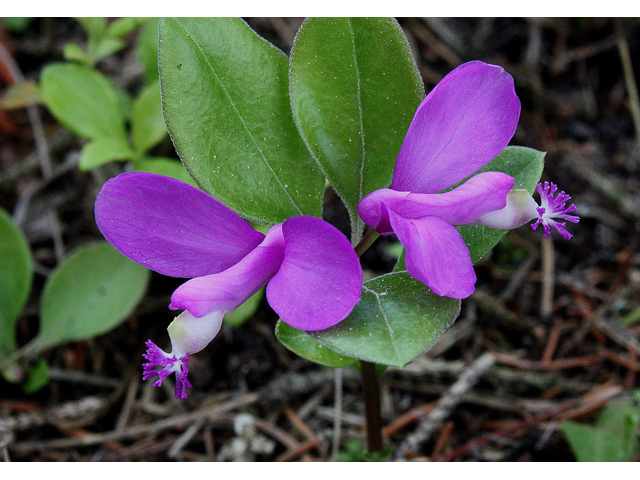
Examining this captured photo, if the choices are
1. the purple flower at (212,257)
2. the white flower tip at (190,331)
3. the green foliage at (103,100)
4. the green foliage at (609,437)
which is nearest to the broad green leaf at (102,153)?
the green foliage at (103,100)

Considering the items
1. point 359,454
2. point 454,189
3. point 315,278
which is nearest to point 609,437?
point 359,454

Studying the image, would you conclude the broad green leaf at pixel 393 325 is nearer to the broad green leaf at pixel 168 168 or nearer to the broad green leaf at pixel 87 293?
the broad green leaf at pixel 168 168

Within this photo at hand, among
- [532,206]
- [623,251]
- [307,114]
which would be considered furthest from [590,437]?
[307,114]

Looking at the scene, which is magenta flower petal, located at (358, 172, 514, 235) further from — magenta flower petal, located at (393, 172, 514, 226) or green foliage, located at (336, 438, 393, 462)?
green foliage, located at (336, 438, 393, 462)

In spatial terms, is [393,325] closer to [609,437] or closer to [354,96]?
[354,96]

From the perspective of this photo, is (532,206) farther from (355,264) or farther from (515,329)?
(515,329)

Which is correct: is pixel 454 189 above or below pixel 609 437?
above
